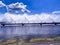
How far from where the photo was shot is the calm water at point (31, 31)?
389 centimetres

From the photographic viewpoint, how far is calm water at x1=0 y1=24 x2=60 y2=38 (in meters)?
3.89

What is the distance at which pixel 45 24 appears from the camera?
3.90m

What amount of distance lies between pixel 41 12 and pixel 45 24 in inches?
8.3

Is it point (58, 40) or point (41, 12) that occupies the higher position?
point (41, 12)

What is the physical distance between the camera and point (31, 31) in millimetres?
3910

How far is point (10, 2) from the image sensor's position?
393 cm

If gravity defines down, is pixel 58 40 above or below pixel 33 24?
below

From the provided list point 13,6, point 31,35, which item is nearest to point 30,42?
point 31,35

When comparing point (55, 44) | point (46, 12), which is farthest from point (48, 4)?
point (55, 44)

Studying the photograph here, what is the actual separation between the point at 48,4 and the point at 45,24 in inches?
13.4

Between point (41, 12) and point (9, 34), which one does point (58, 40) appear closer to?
point (41, 12)

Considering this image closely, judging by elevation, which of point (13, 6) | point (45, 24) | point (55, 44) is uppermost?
point (13, 6)

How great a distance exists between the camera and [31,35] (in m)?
3.90

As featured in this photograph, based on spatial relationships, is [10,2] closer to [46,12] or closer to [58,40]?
[46,12]
